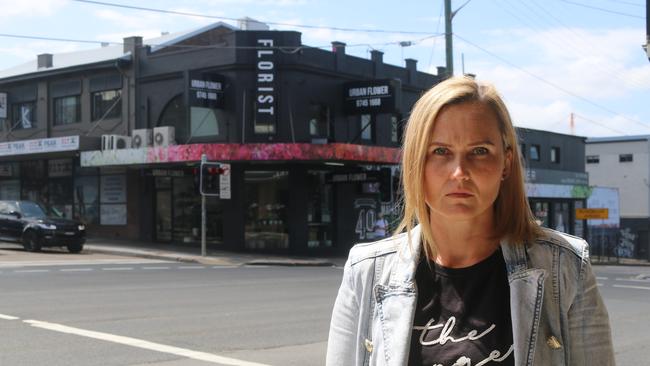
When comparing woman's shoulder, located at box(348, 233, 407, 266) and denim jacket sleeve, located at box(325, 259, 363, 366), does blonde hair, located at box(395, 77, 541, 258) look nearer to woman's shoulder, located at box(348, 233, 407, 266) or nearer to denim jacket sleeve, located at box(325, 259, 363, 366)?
woman's shoulder, located at box(348, 233, 407, 266)

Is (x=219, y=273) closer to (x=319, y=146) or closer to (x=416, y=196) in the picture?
(x=319, y=146)

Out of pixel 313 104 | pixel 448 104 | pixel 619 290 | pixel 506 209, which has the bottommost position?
pixel 619 290

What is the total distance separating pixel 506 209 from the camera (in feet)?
6.88

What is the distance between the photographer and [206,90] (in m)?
27.5

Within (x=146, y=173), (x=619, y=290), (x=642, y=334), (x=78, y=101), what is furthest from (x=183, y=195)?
(x=642, y=334)

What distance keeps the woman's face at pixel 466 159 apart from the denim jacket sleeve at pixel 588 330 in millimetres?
349

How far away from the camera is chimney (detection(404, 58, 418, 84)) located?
34.4 meters

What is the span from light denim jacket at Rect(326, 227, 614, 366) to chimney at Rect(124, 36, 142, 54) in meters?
30.8

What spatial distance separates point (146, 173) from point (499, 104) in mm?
29770

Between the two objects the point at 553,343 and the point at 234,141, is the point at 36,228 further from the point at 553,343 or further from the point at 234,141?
the point at 553,343

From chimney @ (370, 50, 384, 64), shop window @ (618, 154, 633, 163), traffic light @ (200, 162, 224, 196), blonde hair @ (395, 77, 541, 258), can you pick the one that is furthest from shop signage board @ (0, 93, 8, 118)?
shop window @ (618, 154, 633, 163)

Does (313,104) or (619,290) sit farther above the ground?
(313,104)

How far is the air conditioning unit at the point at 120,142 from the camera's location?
99.4 ft

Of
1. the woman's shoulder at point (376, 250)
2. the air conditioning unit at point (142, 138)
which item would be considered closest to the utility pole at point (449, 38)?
the air conditioning unit at point (142, 138)
